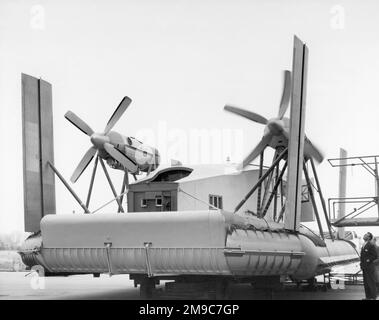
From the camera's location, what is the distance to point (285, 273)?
14023 millimetres

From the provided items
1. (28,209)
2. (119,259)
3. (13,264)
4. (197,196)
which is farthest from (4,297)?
(13,264)

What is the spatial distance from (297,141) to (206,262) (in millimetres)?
4380

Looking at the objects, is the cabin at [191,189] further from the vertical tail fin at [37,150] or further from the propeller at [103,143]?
the propeller at [103,143]

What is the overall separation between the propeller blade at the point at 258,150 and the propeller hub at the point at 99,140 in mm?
4817

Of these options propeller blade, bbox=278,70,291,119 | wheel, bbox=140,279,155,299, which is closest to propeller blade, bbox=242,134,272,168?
propeller blade, bbox=278,70,291,119

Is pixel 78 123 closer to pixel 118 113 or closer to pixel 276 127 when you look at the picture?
pixel 118 113

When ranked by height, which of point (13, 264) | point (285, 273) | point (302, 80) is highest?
point (302, 80)

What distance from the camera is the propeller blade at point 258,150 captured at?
17891 mm

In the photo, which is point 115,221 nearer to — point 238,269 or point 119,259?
point 119,259

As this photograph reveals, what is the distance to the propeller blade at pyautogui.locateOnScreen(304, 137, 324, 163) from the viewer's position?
59.9 ft

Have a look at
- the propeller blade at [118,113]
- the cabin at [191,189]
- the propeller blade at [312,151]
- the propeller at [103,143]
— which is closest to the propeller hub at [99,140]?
the propeller at [103,143]

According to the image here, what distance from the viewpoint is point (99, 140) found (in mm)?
19188

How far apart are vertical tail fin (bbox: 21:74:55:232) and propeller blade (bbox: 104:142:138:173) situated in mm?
2505

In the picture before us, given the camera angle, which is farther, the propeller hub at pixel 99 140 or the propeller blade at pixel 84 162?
the propeller blade at pixel 84 162
